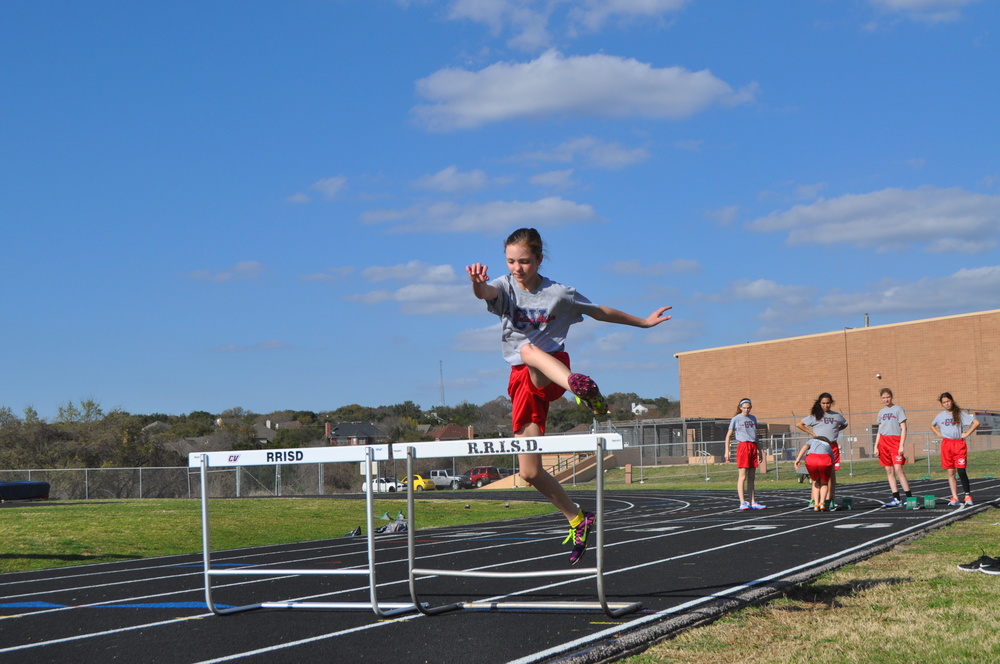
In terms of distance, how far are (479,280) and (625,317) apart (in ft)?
3.98

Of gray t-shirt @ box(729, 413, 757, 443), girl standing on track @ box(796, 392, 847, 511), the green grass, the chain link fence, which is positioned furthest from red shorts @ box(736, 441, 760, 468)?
the chain link fence

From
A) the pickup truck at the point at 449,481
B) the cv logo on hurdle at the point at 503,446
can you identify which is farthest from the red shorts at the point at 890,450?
the pickup truck at the point at 449,481

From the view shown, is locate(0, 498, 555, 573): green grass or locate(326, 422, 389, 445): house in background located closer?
locate(0, 498, 555, 573): green grass

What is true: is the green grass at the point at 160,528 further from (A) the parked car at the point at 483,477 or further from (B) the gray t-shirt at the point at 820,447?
(A) the parked car at the point at 483,477

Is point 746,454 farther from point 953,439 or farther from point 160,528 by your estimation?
point 160,528

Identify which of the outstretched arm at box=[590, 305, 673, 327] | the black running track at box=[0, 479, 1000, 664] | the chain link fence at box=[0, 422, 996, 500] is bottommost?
the chain link fence at box=[0, 422, 996, 500]

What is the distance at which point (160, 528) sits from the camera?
17109 millimetres

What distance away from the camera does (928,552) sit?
8.59m

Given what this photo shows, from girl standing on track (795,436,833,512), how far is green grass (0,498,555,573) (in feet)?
26.0

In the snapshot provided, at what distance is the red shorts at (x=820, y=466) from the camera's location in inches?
599

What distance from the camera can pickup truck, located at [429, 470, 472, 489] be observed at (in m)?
54.5

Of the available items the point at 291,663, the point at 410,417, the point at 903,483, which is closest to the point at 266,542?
the point at 903,483

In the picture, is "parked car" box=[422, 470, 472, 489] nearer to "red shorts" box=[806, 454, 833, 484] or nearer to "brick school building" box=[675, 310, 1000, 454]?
"brick school building" box=[675, 310, 1000, 454]

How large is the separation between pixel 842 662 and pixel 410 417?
4461 inches
